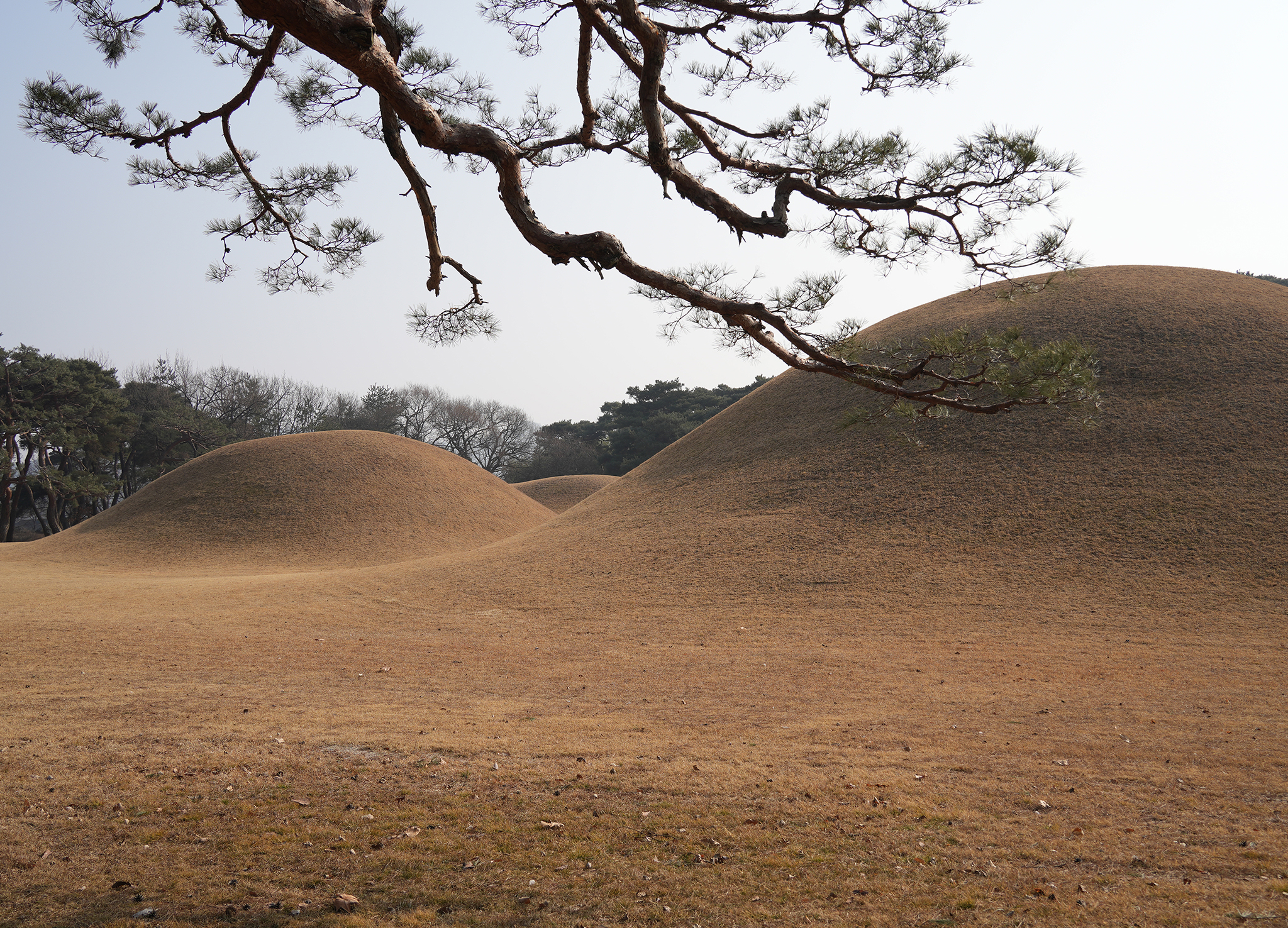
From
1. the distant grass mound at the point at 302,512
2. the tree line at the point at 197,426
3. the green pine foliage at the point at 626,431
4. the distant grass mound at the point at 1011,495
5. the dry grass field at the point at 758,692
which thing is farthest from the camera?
the green pine foliage at the point at 626,431

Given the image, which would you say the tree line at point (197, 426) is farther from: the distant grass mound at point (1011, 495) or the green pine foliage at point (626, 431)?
the distant grass mound at point (1011, 495)

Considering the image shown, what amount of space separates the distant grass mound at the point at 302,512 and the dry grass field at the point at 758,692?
54cm

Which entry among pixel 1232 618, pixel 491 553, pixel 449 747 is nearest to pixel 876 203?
pixel 449 747

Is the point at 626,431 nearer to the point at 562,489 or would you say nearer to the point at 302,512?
the point at 562,489

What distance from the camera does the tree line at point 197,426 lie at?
114ft

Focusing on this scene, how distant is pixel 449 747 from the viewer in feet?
19.1

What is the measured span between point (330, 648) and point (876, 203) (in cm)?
854

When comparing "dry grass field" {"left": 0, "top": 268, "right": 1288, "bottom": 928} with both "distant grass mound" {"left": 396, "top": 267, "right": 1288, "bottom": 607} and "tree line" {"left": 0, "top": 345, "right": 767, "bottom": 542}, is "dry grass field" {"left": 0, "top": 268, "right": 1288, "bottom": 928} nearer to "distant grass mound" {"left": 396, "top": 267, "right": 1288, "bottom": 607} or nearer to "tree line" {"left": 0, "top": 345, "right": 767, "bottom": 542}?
"distant grass mound" {"left": 396, "top": 267, "right": 1288, "bottom": 607}

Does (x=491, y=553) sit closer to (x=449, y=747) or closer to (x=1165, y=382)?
(x=449, y=747)

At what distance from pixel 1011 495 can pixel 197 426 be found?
39.6 m

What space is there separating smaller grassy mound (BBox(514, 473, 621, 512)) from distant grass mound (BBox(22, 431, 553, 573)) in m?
6.64

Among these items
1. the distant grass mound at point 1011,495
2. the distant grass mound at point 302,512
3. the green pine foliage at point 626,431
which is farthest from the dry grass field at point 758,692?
the green pine foliage at point 626,431

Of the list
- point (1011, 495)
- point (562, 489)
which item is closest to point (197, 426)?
point (562, 489)

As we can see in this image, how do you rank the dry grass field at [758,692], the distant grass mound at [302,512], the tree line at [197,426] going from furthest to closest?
the tree line at [197,426] → the distant grass mound at [302,512] → the dry grass field at [758,692]
